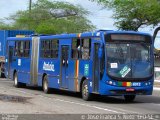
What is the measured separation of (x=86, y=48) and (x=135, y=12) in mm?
19391

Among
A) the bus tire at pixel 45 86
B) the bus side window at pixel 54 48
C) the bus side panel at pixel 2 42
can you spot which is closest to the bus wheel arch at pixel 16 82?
the bus tire at pixel 45 86

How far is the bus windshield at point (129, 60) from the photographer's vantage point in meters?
19.8

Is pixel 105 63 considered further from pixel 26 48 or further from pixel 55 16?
pixel 55 16

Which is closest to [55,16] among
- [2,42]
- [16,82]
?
[2,42]

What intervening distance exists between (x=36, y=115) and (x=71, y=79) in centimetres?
766

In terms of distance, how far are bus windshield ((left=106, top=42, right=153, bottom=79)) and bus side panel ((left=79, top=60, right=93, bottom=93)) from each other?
1116mm

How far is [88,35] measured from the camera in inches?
832

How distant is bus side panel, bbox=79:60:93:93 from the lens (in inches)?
813

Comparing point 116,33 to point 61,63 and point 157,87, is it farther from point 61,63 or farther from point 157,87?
point 157,87

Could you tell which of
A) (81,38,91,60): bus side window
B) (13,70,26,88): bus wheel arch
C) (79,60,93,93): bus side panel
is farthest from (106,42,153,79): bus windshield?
(13,70,26,88): bus wheel arch

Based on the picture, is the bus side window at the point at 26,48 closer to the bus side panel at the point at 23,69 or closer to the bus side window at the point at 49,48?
the bus side panel at the point at 23,69

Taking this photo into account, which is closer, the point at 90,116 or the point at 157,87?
the point at 90,116

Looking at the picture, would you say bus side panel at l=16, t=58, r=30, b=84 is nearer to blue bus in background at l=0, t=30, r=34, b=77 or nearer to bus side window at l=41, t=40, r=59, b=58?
bus side window at l=41, t=40, r=59, b=58

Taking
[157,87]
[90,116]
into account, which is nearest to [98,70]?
[90,116]
